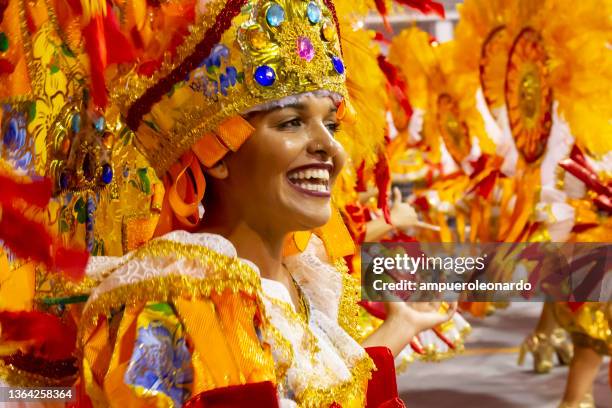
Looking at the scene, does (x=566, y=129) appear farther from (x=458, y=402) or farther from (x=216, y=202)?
(x=216, y=202)

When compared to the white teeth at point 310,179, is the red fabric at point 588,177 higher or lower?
higher

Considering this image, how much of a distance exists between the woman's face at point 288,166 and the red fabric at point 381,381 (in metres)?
0.33

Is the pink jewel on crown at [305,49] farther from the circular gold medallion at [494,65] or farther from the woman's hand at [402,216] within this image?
the circular gold medallion at [494,65]

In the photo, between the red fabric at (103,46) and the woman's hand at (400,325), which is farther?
the woman's hand at (400,325)

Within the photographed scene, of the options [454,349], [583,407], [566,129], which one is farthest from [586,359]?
[566,129]

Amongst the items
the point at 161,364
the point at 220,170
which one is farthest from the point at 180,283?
the point at 220,170

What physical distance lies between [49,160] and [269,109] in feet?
1.60

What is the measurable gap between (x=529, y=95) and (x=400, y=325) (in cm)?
216

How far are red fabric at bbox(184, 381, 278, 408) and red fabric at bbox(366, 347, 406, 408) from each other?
0.38m

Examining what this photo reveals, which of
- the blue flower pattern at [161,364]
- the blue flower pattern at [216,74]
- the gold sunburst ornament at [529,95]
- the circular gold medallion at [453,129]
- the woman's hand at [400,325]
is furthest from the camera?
the circular gold medallion at [453,129]

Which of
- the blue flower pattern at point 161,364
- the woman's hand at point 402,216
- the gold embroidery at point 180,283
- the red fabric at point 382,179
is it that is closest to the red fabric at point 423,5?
the red fabric at point 382,179

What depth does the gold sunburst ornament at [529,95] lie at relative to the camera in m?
3.41

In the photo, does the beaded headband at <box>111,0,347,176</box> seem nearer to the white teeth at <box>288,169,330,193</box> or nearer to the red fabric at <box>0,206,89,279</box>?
the white teeth at <box>288,169,330,193</box>

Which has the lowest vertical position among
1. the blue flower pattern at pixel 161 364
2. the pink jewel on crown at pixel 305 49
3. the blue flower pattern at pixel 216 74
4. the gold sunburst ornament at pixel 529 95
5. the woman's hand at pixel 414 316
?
the blue flower pattern at pixel 161 364
